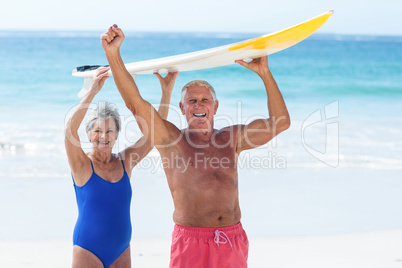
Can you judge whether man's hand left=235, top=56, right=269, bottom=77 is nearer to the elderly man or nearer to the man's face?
the elderly man

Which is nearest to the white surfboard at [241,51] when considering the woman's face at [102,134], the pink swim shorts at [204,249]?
the woman's face at [102,134]

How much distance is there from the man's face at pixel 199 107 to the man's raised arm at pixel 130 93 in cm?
23

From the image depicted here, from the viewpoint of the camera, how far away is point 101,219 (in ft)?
10.3

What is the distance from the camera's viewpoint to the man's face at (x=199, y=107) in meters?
3.28

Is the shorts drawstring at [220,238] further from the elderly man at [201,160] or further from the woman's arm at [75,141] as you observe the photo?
the woman's arm at [75,141]

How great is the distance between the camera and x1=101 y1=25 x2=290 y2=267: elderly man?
9.88 feet

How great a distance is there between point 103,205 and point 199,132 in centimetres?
75

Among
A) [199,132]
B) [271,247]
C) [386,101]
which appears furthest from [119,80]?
[386,101]

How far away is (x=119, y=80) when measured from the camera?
2973 millimetres

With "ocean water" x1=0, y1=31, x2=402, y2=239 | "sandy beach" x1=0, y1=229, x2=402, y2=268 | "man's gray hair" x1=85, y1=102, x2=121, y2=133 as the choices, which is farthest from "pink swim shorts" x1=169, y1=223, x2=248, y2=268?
"ocean water" x1=0, y1=31, x2=402, y2=239

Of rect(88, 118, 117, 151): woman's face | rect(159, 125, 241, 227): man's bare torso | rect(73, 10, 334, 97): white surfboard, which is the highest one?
rect(73, 10, 334, 97): white surfboard

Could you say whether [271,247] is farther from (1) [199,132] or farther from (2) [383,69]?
(2) [383,69]

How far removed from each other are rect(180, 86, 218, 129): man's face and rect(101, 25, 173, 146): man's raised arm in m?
0.23

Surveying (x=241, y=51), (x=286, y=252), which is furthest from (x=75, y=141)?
(x=286, y=252)
